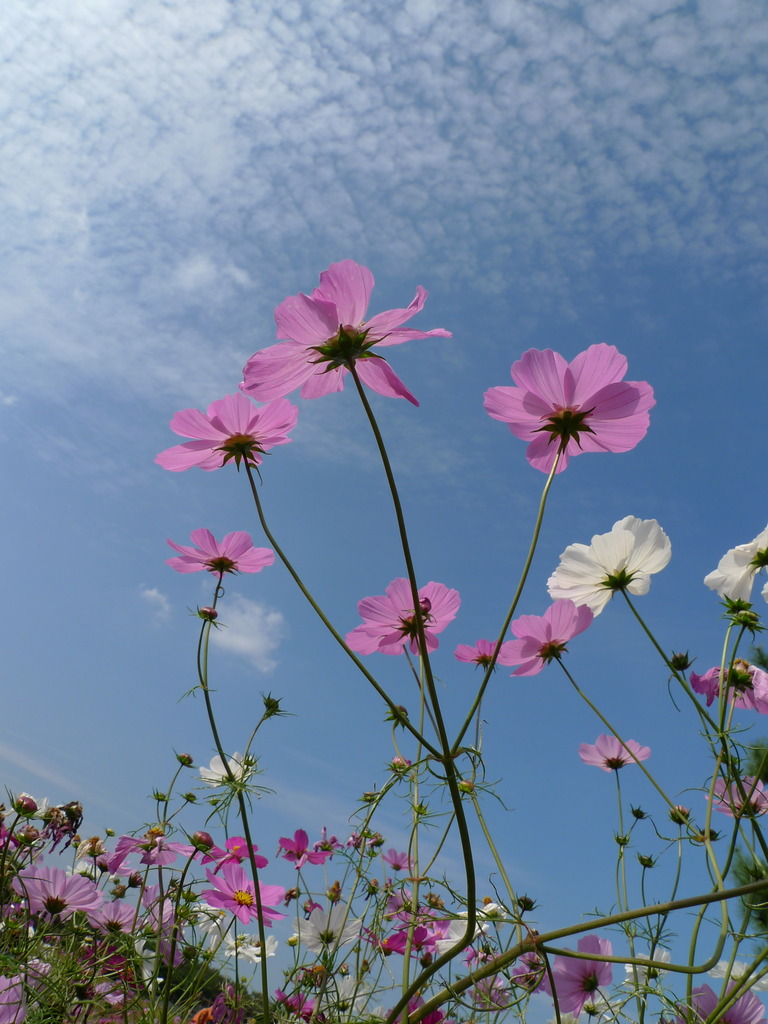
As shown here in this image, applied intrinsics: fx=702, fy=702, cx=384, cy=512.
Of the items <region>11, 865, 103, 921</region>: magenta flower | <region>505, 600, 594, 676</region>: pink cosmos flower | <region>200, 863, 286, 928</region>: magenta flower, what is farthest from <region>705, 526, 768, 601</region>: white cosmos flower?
<region>11, 865, 103, 921</region>: magenta flower

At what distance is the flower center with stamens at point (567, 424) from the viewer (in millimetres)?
775

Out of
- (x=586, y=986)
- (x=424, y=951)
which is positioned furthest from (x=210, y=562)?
(x=424, y=951)

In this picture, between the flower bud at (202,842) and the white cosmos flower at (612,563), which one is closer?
the white cosmos flower at (612,563)

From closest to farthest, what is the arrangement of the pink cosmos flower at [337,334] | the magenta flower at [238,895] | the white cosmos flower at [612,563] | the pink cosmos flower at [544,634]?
the pink cosmos flower at [337,334]
the pink cosmos flower at [544,634]
the white cosmos flower at [612,563]
the magenta flower at [238,895]

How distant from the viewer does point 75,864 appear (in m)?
2.12

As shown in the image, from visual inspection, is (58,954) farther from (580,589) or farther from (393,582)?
(580,589)

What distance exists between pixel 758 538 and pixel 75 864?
6.90ft

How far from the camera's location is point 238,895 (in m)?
1.46

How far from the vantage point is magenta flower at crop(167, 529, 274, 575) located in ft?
3.78

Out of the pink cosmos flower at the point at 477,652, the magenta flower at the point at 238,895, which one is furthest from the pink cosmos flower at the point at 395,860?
the pink cosmos flower at the point at 477,652

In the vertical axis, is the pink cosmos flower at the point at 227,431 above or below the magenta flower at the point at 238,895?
above

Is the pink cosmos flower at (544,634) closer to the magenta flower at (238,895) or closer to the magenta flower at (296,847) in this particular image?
the magenta flower at (238,895)

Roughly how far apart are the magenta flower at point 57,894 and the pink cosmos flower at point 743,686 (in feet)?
4.51

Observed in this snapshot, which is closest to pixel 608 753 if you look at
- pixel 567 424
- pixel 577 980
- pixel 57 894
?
pixel 577 980
